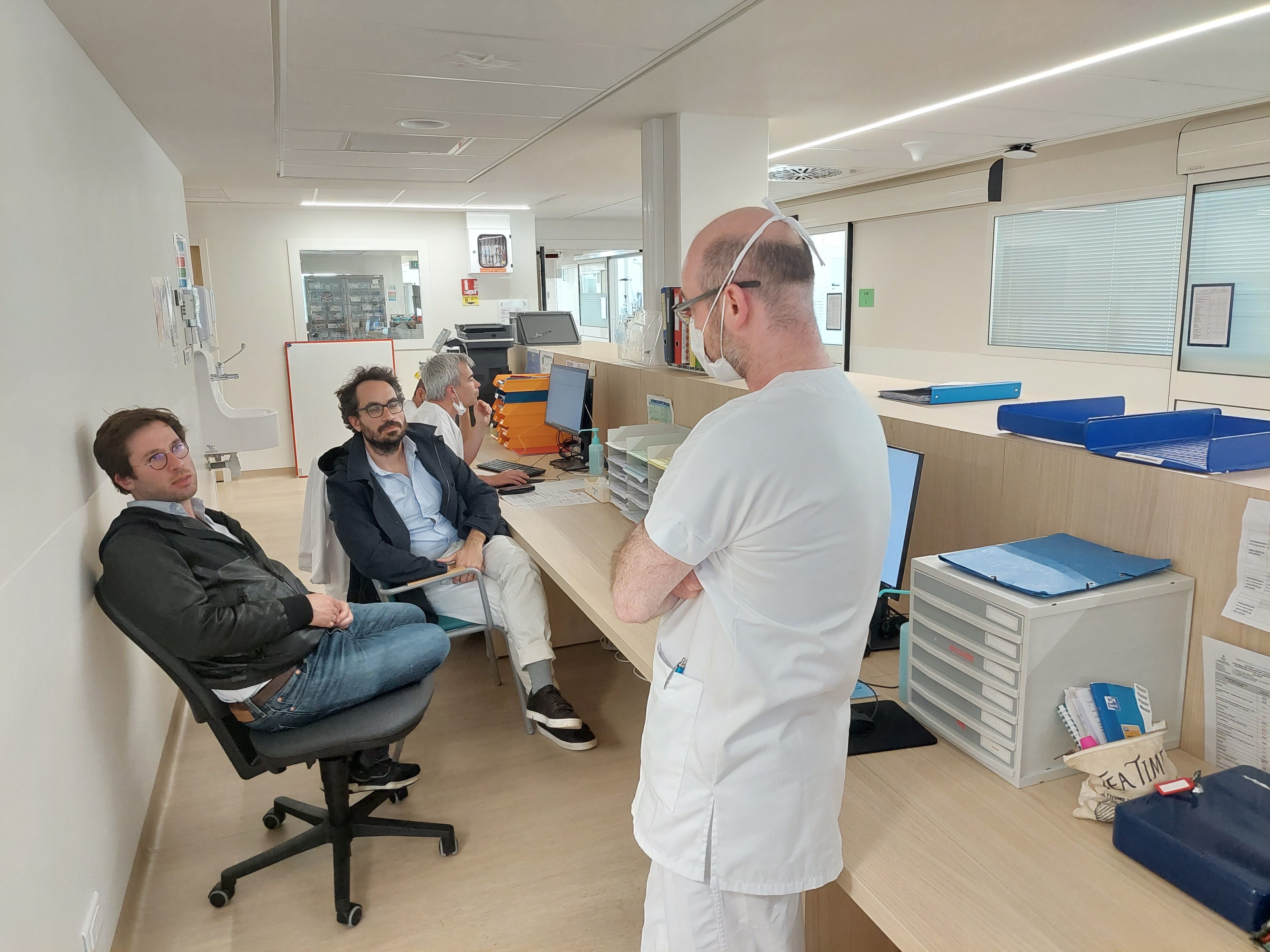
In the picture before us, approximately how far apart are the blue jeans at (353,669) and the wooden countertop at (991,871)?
1.32 meters

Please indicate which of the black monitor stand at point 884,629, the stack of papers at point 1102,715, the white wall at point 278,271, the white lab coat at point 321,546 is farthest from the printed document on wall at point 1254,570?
the white wall at point 278,271

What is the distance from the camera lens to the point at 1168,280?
4695mm

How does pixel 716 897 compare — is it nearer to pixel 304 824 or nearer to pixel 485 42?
pixel 304 824

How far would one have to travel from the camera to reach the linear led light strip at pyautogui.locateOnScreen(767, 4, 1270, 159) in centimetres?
271

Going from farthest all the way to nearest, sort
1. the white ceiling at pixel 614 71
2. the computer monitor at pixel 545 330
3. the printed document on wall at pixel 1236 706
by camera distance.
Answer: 1. the computer monitor at pixel 545 330
2. the white ceiling at pixel 614 71
3. the printed document on wall at pixel 1236 706

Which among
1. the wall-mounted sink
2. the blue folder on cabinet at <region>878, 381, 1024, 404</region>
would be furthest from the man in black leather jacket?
the wall-mounted sink

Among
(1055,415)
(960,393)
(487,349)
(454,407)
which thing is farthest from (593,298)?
(1055,415)

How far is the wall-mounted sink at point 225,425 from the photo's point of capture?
5102mm

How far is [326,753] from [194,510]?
0.79 meters

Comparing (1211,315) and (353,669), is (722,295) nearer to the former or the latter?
(353,669)

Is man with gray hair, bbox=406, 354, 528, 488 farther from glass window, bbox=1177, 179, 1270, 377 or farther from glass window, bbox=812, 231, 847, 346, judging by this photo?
glass window, bbox=812, 231, 847, 346

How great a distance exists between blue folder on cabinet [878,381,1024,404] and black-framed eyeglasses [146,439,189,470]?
198 cm

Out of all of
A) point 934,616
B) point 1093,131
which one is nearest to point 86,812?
point 934,616

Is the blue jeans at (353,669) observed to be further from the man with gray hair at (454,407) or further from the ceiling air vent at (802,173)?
the ceiling air vent at (802,173)
